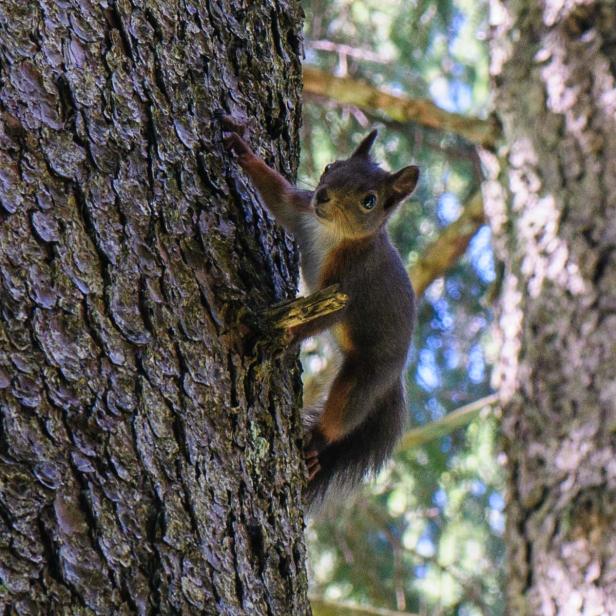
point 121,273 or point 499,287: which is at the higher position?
point 499,287

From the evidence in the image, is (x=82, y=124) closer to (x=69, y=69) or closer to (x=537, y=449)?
(x=69, y=69)

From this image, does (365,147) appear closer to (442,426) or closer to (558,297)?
(558,297)

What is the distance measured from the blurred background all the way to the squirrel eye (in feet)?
6.32

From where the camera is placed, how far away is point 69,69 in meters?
1.75

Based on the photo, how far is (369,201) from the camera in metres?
2.92

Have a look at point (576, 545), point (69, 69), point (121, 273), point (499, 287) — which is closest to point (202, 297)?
point (121, 273)

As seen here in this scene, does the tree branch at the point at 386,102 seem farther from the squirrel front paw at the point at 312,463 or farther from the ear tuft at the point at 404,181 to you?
the squirrel front paw at the point at 312,463

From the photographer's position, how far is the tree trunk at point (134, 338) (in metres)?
1.51

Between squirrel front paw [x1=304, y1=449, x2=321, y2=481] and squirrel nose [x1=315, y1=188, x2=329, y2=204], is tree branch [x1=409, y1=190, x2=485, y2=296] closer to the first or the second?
squirrel nose [x1=315, y1=188, x2=329, y2=204]

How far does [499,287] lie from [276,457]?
2554mm

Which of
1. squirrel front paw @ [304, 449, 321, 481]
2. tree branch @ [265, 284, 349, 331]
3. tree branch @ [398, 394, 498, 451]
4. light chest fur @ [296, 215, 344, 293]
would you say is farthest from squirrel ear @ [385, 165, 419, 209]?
tree branch @ [398, 394, 498, 451]

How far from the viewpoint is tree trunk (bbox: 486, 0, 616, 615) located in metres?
3.61

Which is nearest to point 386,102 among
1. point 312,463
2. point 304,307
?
point 312,463

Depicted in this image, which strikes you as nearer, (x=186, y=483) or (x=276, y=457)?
(x=186, y=483)
